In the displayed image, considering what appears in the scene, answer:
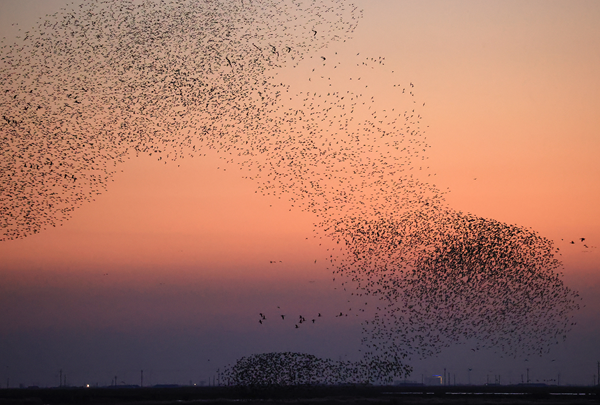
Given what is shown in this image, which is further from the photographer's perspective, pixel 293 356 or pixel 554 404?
pixel 293 356

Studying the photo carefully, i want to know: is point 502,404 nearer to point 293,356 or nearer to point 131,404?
point 293,356

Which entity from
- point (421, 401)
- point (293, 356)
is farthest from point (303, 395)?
point (421, 401)

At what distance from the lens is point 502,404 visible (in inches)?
2271

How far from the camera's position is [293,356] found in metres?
74.1

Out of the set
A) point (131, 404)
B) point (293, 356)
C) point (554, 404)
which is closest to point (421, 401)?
point (554, 404)

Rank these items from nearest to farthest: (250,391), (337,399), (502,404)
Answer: (502,404) < (337,399) < (250,391)

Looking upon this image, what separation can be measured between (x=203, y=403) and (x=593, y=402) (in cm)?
3177

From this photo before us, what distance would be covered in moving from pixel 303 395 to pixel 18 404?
26.0 metres

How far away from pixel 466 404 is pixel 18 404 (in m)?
35.6

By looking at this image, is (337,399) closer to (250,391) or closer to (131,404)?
(250,391)

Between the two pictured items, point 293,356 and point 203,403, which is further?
point 293,356

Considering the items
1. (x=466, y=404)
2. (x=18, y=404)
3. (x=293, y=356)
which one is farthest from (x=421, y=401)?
(x=18, y=404)

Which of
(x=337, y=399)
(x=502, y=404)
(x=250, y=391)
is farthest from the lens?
(x=250, y=391)

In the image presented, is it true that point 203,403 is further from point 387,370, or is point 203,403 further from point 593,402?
point 593,402
